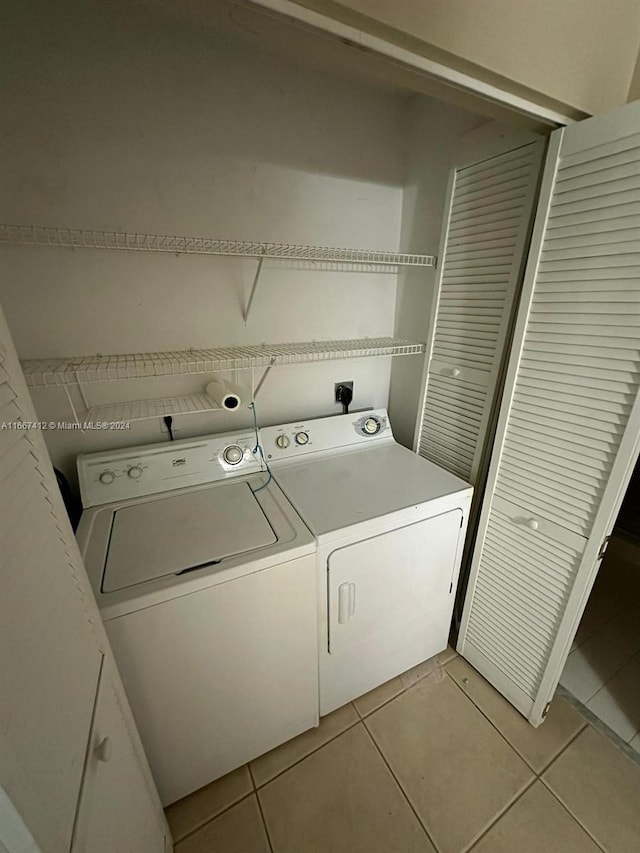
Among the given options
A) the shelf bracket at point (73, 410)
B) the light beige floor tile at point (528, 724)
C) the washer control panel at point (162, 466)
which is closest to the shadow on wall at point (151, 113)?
the shelf bracket at point (73, 410)

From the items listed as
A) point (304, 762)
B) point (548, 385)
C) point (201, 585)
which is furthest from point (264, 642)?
point (548, 385)

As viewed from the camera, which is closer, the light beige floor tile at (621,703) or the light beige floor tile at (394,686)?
the light beige floor tile at (621,703)

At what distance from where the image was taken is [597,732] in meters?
1.50

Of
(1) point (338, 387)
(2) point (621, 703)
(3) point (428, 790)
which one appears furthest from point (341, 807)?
(1) point (338, 387)

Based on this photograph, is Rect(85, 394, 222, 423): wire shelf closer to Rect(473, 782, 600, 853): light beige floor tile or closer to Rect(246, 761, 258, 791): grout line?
Rect(246, 761, 258, 791): grout line

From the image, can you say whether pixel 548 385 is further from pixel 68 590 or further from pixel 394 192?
pixel 68 590

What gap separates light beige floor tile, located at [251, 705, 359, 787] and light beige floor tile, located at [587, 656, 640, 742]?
1109mm

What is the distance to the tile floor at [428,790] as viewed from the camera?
4.00ft

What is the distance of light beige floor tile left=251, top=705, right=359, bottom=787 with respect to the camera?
1.41 m

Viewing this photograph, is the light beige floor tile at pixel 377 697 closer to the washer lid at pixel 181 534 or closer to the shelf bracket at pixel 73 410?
the washer lid at pixel 181 534

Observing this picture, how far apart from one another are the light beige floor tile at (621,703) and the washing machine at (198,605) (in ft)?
4.26

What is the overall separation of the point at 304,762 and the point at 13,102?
258 cm

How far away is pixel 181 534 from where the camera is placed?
1.23 meters

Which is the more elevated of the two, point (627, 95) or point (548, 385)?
point (627, 95)
